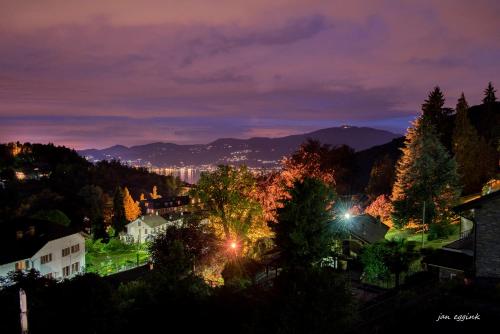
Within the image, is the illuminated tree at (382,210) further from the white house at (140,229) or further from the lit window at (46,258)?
the white house at (140,229)

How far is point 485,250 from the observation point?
17.5m

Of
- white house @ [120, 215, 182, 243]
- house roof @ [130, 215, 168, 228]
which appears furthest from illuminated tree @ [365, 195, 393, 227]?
house roof @ [130, 215, 168, 228]

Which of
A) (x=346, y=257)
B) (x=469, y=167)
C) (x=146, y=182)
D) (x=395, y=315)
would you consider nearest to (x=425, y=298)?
(x=395, y=315)

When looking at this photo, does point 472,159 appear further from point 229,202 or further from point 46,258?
point 46,258

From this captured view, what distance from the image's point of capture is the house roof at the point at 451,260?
20828 mm

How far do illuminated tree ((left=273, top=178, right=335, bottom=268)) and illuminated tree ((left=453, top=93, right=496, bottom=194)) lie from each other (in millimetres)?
35059

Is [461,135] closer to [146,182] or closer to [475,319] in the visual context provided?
[475,319]

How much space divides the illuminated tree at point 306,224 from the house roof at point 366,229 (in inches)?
522

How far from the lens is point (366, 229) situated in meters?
37.6

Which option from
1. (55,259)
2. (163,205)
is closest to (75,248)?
(55,259)

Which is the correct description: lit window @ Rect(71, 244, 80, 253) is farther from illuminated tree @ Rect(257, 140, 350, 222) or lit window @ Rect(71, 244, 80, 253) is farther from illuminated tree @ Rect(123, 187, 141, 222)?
illuminated tree @ Rect(123, 187, 141, 222)

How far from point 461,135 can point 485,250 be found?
4236 centimetres

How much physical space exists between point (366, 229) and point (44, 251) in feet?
118
